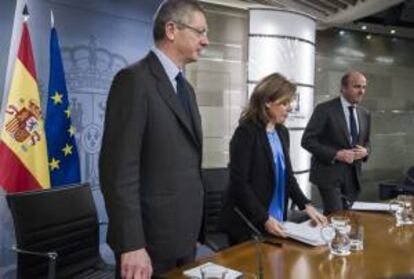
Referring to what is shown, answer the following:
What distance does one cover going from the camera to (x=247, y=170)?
232 centimetres

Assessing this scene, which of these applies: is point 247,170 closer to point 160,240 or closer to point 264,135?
point 264,135

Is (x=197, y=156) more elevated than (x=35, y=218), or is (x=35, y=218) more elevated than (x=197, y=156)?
(x=197, y=156)

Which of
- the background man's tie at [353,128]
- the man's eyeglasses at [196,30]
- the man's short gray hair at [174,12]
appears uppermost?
the man's short gray hair at [174,12]

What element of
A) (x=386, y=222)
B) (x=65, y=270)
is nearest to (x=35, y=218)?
(x=65, y=270)

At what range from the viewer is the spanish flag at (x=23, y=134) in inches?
115

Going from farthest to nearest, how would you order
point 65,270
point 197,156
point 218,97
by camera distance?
point 218,97, point 65,270, point 197,156

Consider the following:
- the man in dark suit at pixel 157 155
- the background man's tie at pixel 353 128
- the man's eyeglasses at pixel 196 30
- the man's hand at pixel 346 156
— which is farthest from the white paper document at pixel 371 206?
the man's eyeglasses at pixel 196 30

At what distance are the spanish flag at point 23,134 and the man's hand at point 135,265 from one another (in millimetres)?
1644

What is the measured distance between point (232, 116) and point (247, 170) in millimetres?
3415

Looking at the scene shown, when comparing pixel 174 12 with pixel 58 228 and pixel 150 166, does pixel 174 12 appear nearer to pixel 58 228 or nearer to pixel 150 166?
pixel 150 166

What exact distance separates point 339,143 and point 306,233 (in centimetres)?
186

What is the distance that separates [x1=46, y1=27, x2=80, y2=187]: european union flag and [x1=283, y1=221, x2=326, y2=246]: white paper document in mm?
1723

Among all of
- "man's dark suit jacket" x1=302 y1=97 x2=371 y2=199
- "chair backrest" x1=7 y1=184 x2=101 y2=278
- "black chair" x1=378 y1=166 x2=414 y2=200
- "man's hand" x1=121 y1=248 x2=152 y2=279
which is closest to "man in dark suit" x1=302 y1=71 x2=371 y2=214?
"man's dark suit jacket" x1=302 y1=97 x2=371 y2=199

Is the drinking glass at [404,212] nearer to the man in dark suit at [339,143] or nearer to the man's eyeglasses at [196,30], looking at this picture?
the man in dark suit at [339,143]
